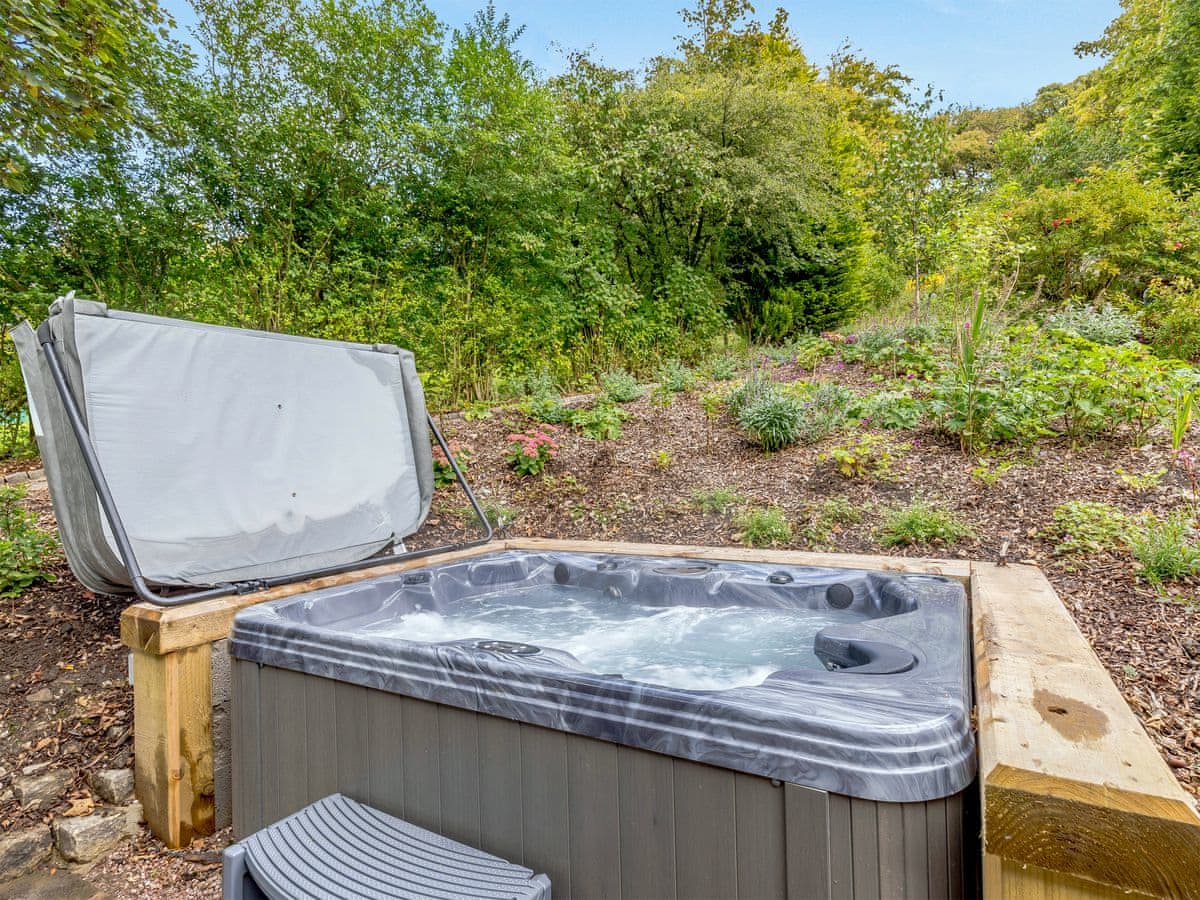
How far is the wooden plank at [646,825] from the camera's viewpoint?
101 cm

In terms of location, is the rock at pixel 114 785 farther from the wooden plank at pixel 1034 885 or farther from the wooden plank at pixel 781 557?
the wooden plank at pixel 1034 885

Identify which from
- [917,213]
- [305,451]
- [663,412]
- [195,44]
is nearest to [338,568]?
[305,451]

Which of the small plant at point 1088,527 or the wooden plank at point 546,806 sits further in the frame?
the small plant at point 1088,527

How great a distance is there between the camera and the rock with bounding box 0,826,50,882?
156 centimetres

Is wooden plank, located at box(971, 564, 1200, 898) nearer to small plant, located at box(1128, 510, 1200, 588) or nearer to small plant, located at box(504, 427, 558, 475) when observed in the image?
small plant, located at box(1128, 510, 1200, 588)

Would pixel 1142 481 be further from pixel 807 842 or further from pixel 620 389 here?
pixel 620 389

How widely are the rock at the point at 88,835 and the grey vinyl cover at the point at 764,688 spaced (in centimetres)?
56

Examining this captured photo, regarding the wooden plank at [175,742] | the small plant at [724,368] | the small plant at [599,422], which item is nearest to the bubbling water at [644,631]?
the wooden plank at [175,742]

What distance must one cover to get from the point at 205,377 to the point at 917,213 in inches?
249

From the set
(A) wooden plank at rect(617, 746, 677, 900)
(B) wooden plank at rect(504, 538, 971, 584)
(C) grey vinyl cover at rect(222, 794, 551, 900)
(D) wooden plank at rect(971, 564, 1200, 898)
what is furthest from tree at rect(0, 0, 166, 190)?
(D) wooden plank at rect(971, 564, 1200, 898)

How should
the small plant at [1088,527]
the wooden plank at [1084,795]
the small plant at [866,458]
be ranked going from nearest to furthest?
the wooden plank at [1084,795]
the small plant at [1088,527]
the small plant at [866,458]

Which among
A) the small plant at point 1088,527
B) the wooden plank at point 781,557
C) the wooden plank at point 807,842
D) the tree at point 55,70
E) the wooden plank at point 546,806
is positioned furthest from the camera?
the small plant at point 1088,527

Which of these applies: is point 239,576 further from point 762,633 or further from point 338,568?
point 762,633

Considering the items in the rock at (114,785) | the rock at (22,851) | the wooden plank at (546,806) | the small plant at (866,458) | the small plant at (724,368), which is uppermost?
the small plant at (724,368)
